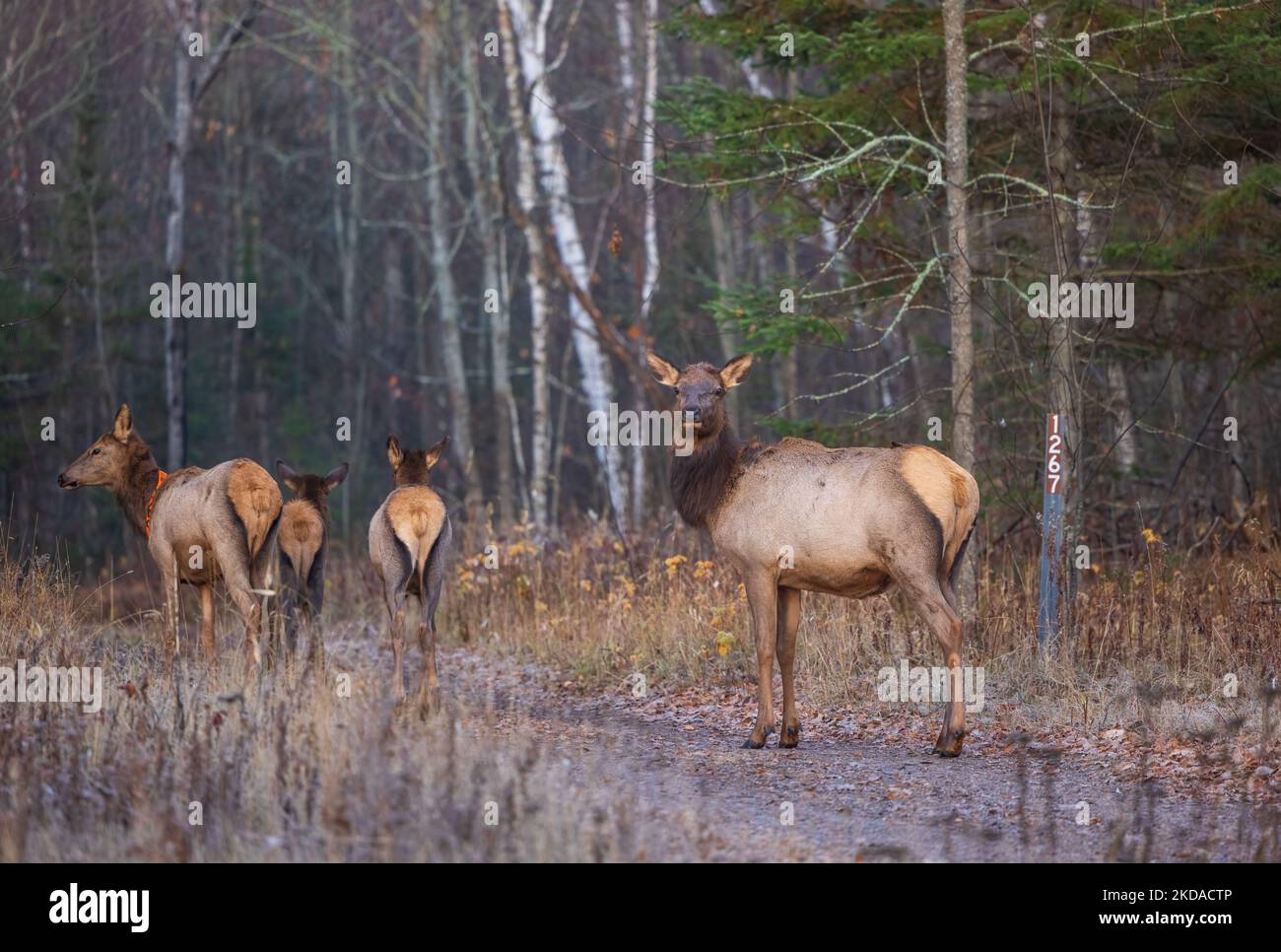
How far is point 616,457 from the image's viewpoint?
71.2 feet

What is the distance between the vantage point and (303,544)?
11.8 meters

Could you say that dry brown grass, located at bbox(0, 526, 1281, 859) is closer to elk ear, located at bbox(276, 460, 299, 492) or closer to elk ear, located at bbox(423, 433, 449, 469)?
elk ear, located at bbox(276, 460, 299, 492)

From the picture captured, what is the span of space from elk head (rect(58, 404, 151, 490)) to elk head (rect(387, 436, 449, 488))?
7.50 feet

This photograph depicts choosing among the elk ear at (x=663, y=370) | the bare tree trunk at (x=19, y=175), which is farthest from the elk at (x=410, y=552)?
the bare tree trunk at (x=19, y=175)

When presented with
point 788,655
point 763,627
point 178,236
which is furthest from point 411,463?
point 178,236

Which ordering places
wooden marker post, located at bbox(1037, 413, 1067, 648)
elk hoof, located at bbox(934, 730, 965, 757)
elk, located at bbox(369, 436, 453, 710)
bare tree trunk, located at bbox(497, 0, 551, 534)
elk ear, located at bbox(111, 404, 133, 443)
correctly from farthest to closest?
bare tree trunk, located at bbox(497, 0, 551, 534) < elk ear, located at bbox(111, 404, 133, 443) < wooden marker post, located at bbox(1037, 413, 1067, 648) < elk, located at bbox(369, 436, 453, 710) < elk hoof, located at bbox(934, 730, 965, 757)

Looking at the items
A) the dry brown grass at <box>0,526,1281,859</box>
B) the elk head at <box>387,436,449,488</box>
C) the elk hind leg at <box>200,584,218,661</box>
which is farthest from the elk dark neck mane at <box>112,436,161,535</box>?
the elk head at <box>387,436,449,488</box>

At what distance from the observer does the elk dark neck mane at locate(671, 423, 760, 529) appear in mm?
9938

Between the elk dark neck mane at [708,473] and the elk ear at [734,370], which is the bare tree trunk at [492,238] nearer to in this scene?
the elk ear at [734,370]

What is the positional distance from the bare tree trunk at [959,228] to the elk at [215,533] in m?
5.56

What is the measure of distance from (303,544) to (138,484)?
1.62m

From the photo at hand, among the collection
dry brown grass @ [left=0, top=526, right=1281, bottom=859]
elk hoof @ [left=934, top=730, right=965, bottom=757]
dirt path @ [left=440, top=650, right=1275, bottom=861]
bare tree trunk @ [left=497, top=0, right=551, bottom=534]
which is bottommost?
dirt path @ [left=440, top=650, right=1275, bottom=861]

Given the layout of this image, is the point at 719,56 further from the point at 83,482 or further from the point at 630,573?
the point at 83,482

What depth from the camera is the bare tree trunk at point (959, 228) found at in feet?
39.5
